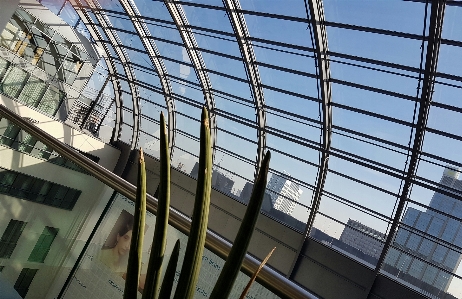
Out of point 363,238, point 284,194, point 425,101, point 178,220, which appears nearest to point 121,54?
point 284,194

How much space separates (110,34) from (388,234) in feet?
50.4

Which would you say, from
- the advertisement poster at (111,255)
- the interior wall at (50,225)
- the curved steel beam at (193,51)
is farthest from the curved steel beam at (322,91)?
the advertisement poster at (111,255)

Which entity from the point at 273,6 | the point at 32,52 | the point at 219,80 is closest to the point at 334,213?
the point at 219,80

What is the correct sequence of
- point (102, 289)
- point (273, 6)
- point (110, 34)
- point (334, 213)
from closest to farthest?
point (102, 289), point (273, 6), point (334, 213), point (110, 34)

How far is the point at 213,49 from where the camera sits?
638 inches

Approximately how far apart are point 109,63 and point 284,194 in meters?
12.3

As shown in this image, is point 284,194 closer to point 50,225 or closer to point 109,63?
point 109,63

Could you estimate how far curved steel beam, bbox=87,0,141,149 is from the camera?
62.8 feet

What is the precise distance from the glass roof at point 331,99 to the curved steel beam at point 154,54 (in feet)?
0.23

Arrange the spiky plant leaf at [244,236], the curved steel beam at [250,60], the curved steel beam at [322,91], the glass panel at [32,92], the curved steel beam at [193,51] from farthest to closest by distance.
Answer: the glass panel at [32,92] < the curved steel beam at [193,51] < the curved steel beam at [250,60] < the curved steel beam at [322,91] < the spiky plant leaf at [244,236]

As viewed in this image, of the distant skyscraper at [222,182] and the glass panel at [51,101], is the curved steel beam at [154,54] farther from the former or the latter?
the glass panel at [51,101]

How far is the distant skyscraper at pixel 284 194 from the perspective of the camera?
717 inches

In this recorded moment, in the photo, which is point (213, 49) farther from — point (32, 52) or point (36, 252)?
point (36, 252)

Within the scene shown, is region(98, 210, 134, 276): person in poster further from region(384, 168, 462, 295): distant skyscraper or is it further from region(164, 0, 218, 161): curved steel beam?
region(164, 0, 218, 161): curved steel beam
